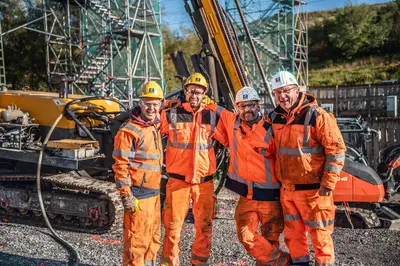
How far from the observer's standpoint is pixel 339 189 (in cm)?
662

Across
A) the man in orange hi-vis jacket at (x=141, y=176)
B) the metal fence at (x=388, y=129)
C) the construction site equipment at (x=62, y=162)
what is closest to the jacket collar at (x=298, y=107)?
the man in orange hi-vis jacket at (x=141, y=176)

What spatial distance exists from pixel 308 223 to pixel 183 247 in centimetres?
207

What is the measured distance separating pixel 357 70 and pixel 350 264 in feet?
103

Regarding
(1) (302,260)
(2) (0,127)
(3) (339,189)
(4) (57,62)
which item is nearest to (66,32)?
(4) (57,62)

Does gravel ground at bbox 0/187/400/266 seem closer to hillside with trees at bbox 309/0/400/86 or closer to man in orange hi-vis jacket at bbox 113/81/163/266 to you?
man in orange hi-vis jacket at bbox 113/81/163/266

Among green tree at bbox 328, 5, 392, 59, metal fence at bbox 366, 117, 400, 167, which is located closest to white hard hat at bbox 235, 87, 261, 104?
metal fence at bbox 366, 117, 400, 167

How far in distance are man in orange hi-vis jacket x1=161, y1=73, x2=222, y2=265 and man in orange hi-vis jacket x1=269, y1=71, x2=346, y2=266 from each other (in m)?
0.77

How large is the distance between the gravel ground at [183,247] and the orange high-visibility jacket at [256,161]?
115 centimetres

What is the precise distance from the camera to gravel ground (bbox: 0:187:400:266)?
537 centimetres

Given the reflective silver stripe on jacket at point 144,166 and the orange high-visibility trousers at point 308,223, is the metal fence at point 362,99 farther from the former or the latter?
the reflective silver stripe on jacket at point 144,166

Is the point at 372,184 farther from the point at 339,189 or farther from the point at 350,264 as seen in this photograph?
the point at 350,264

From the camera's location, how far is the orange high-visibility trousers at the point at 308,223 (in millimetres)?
4312

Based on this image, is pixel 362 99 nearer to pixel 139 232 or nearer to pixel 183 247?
pixel 183 247

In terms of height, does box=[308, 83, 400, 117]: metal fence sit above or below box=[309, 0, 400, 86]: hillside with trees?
below
